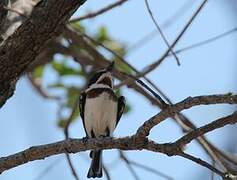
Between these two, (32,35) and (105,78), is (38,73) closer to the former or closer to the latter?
(105,78)

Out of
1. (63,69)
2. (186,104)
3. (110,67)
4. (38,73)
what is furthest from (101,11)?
(186,104)

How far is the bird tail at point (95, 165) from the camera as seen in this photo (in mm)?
3993

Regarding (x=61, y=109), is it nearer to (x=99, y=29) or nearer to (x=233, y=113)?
(x=99, y=29)

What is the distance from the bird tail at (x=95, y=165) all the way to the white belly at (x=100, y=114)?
0.46 ft

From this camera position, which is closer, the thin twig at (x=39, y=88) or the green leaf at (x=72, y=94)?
the green leaf at (x=72, y=94)

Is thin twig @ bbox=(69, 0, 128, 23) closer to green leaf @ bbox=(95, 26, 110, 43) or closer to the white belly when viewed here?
the white belly

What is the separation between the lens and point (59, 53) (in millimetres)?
4730

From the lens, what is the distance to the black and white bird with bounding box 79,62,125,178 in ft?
13.4

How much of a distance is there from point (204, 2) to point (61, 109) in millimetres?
2354

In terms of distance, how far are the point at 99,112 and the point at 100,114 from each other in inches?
0.6

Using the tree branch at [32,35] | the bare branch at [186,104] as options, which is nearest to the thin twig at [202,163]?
the bare branch at [186,104]

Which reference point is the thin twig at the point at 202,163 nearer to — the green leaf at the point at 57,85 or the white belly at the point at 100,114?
the white belly at the point at 100,114

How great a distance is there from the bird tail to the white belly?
0.46ft

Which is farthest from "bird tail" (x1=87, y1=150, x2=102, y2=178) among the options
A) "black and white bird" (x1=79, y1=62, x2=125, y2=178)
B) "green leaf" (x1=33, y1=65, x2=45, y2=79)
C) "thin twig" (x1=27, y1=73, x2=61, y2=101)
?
"green leaf" (x1=33, y1=65, x2=45, y2=79)
